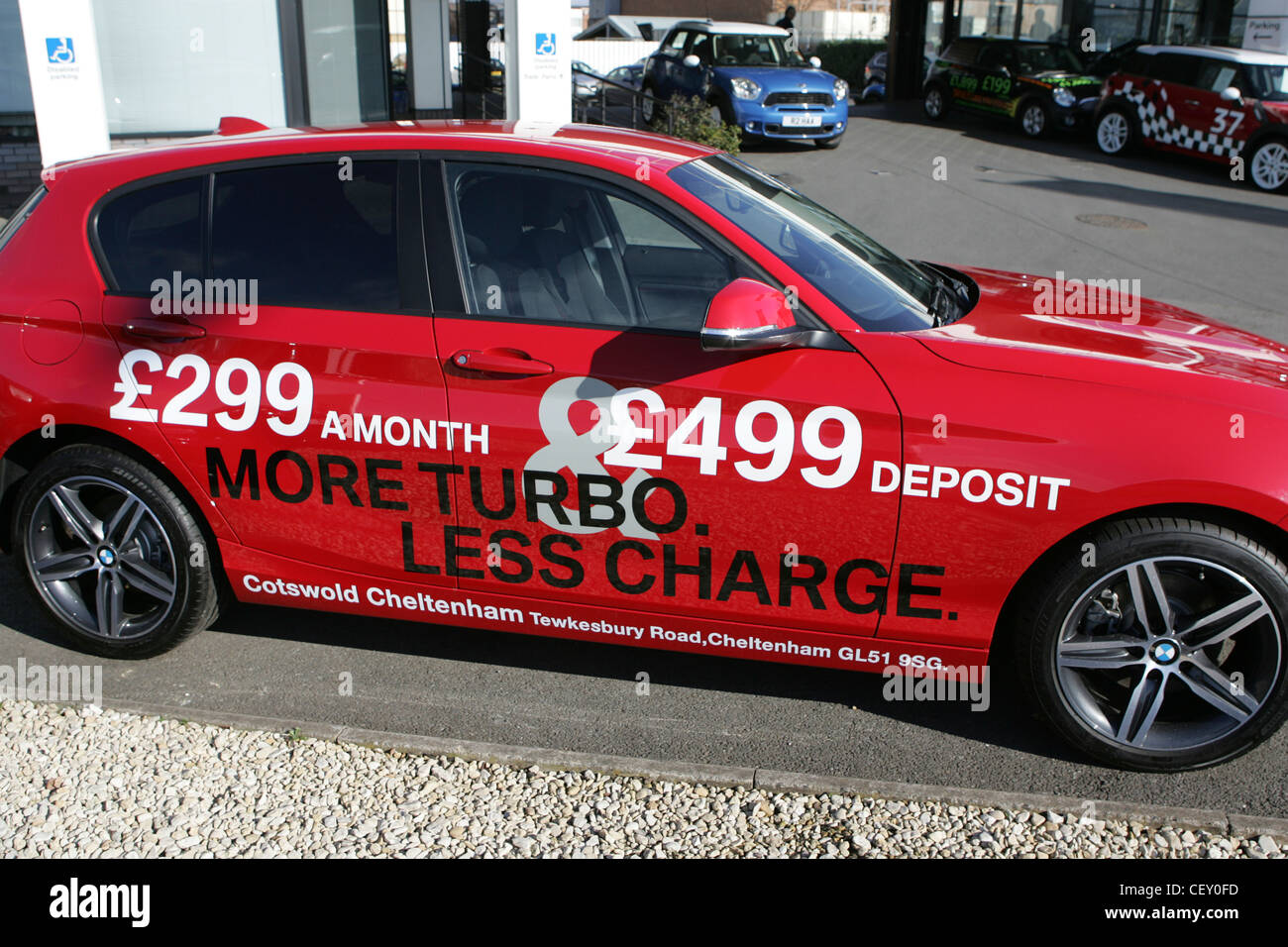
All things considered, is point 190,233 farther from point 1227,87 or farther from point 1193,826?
point 1227,87

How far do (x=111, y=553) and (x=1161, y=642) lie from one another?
3372 millimetres

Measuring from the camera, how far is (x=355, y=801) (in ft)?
10.8

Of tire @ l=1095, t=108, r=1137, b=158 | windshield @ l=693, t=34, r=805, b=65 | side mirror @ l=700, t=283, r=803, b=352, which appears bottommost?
tire @ l=1095, t=108, r=1137, b=158

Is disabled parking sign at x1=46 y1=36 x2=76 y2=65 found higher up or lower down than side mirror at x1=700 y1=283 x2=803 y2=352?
higher up

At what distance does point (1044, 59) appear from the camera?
20406 millimetres

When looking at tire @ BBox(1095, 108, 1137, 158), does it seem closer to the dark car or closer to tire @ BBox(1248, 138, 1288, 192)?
the dark car

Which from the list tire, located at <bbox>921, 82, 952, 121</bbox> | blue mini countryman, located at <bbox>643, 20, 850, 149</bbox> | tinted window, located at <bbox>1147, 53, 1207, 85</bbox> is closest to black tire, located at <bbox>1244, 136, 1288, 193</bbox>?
tinted window, located at <bbox>1147, 53, 1207, 85</bbox>

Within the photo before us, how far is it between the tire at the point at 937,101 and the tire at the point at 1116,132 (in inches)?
170

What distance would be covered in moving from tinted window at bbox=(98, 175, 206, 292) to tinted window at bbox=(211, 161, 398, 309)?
81 millimetres

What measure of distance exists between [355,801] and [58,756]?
3.25 feet

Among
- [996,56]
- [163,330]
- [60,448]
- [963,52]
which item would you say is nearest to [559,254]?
[163,330]

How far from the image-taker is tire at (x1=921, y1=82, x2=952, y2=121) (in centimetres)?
2246

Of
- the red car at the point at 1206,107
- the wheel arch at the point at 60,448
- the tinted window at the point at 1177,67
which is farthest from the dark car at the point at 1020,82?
the wheel arch at the point at 60,448

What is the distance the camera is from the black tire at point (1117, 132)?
59.2ft
